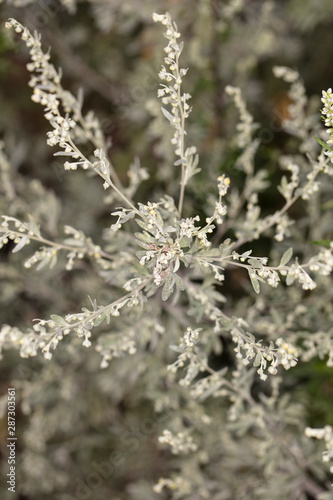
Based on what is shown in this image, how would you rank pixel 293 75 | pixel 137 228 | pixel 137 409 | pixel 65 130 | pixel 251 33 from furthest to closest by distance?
1. pixel 137 409
2. pixel 251 33
3. pixel 137 228
4. pixel 293 75
5. pixel 65 130

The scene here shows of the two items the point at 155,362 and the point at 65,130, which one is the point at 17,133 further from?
the point at 65,130

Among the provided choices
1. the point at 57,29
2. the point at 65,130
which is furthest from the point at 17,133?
the point at 65,130

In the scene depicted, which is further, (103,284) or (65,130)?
(103,284)

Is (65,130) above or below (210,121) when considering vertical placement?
above

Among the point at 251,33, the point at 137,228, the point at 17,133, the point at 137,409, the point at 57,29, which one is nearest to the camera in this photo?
the point at 137,228

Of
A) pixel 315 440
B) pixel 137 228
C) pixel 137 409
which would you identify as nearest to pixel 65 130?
pixel 137 228

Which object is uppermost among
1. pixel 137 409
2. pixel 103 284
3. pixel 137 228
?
pixel 137 228
